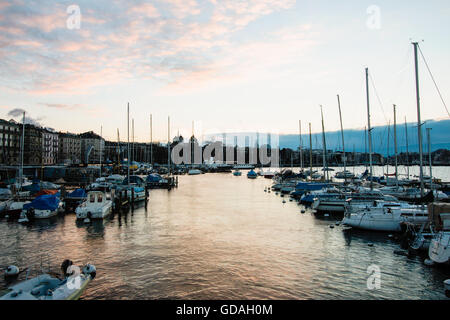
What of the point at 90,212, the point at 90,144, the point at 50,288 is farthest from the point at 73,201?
the point at 90,144

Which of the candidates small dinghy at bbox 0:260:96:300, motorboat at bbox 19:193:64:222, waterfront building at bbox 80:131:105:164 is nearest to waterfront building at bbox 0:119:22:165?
waterfront building at bbox 80:131:105:164

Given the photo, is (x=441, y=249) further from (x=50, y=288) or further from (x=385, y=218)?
(x=50, y=288)

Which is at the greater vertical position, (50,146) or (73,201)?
(50,146)

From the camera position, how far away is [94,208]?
108 ft

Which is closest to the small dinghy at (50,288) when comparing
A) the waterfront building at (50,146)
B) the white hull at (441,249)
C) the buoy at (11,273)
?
the buoy at (11,273)

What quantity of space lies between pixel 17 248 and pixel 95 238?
5.26m

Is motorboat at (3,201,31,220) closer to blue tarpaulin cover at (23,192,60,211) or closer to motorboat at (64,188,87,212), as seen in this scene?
blue tarpaulin cover at (23,192,60,211)

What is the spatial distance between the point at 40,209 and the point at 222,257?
76.5 feet

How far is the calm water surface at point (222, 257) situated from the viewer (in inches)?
603

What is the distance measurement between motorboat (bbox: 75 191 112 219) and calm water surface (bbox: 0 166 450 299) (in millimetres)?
1059

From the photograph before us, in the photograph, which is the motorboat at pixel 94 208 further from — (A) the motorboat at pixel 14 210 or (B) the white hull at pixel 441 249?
(B) the white hull at pixel 441 249

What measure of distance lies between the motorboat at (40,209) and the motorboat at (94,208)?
3729mm
